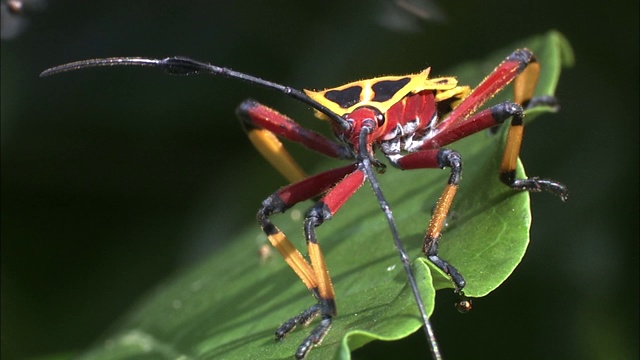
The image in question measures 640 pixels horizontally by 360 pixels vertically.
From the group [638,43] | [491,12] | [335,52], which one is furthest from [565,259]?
[335,52]

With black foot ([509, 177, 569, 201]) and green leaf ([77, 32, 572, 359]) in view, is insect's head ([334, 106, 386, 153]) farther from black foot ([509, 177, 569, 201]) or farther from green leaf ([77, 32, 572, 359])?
black foot ([509, 177, 569, 201])

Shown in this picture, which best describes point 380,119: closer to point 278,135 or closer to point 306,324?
point 278,135

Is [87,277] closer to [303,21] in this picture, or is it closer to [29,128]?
[29,128]

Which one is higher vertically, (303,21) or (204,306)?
(303,21)

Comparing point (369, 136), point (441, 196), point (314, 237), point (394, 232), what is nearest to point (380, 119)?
point (369, 136)

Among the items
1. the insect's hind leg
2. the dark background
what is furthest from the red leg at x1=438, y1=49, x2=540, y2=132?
the dark background

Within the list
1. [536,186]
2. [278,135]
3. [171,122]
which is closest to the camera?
[536,186]
